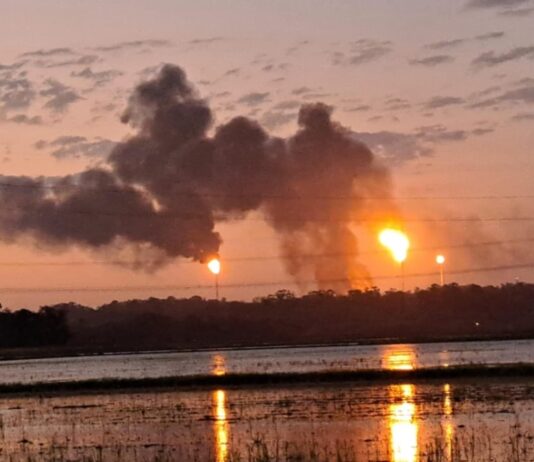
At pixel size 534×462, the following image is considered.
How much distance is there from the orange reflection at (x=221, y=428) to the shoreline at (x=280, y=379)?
38.5ft

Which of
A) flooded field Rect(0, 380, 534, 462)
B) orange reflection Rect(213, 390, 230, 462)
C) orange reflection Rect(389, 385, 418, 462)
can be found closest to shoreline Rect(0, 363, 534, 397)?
flooded field Rect(0, 380, 534, 462)

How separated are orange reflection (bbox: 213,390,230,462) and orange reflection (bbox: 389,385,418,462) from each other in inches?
186

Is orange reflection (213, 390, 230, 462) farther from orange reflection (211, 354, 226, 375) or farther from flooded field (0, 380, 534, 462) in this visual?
orange reflection (211, 354, 226, 375)

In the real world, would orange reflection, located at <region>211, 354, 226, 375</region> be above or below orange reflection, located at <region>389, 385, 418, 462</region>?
above

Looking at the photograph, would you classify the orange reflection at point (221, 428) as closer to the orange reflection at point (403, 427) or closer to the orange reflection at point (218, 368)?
the orange reflection at point (403, 427)

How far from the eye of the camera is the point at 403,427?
38.0m

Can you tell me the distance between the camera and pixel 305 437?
120ft

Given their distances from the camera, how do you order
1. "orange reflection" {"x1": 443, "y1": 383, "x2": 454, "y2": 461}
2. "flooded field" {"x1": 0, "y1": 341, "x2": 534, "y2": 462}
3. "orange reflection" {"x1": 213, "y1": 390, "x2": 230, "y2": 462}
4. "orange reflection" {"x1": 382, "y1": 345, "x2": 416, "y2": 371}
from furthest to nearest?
"orange reflection" {"x1": 382, "y1": 345, "x2": 416, "y2": 371} < "orange reflection" {"x1": 213, "y1": 390, "x2": 230, "y2": 462} < "flooded field" {"x1": 0, "y1": 341, "x2": 534, "y2": 462} < "orange reflection" {"x1": 443, "y1": 383, "x2": 454, "y2": 461}

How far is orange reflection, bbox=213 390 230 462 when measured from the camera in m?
33.2

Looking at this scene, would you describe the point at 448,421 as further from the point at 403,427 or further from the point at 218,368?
the point at 218,368

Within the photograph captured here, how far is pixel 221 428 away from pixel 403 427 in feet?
22.9

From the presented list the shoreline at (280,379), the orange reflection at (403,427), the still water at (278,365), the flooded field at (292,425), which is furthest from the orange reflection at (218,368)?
the orange reflection at (403,427)

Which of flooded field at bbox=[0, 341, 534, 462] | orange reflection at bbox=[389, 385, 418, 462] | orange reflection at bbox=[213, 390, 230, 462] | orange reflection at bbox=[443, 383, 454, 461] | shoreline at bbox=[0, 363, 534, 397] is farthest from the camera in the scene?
shoreline at bbox=[0, 363, 534, 397]

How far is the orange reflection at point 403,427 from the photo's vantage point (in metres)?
30.7
